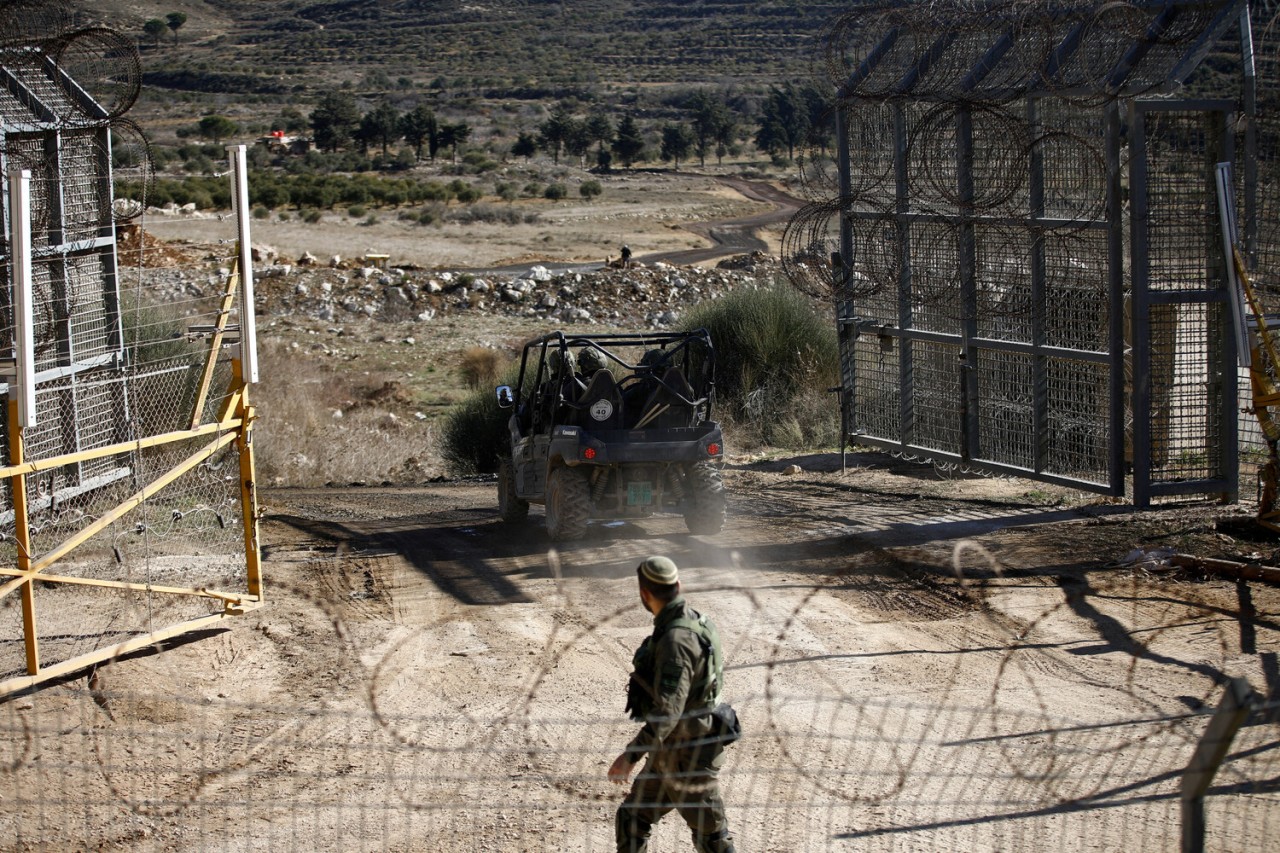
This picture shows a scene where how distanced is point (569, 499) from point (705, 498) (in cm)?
114

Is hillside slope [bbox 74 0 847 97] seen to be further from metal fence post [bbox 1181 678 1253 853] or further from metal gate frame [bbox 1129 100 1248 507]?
metal fence post [bbox 1181 678 1253 853]

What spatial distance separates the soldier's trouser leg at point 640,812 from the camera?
16.9ft

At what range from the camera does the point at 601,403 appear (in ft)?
37.9

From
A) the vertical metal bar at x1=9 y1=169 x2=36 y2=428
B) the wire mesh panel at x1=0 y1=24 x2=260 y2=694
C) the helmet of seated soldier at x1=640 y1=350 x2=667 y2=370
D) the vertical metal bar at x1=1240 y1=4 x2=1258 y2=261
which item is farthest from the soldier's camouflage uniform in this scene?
the vertical metal bar at x1=1240 y1=4 x2=1258 y2=261

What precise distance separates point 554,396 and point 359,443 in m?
9.19

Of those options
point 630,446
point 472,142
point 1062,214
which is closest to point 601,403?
point 630,446

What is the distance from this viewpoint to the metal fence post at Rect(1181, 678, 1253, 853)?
3693 mm

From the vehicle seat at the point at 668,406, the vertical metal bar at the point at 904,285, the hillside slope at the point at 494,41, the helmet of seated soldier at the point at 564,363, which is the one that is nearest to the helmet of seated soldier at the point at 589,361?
the helmet of seated soldier at the point at 564,363

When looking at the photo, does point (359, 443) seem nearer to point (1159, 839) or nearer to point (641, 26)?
point (1159, 839)

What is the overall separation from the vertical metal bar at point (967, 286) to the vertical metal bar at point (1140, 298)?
1.63m

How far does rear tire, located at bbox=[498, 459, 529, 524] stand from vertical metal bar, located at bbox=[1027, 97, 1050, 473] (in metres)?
4.78

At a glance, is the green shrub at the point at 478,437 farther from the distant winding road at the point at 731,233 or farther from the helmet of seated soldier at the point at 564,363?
the distant winding road at the point at 731,233

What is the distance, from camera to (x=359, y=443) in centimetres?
2050

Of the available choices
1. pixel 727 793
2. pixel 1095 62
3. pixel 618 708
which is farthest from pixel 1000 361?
pixel 727 793
